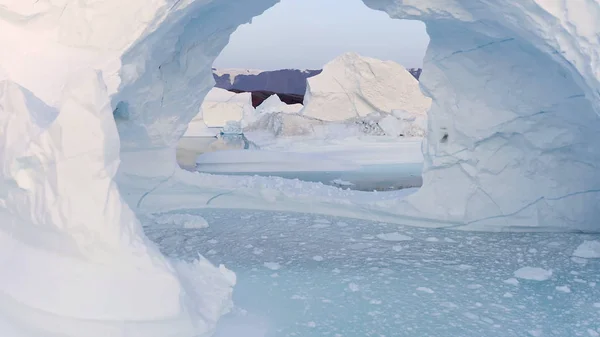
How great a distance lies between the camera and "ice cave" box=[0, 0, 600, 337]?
247 cm

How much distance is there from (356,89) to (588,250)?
496 inches

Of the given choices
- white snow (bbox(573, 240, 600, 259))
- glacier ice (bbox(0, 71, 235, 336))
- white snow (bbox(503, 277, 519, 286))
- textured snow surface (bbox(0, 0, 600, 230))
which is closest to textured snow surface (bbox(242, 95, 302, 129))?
textured snow surface (bbox(0, 0, 600, 230))

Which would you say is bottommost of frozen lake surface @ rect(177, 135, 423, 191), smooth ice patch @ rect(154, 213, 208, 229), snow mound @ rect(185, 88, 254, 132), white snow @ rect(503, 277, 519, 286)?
snow mound @ rect(185, 88, 254, 132)

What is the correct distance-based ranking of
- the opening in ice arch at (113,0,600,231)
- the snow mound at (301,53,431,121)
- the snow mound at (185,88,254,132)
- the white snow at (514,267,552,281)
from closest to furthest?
1. the white snow at (514,267,552,281)
2. the opening in ice arch at (113,0,600,231)
3. the snow mound at (301,53,431,121)
4. the snow mound at (185,88,254,132)

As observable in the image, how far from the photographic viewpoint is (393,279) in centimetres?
375

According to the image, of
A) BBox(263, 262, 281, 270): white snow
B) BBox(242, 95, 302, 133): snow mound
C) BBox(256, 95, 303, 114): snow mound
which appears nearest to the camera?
BBox(263, 262, 281, 270): white snow

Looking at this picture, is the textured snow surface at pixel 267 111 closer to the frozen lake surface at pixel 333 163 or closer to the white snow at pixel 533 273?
the frozen lake surface at pixel 333 163

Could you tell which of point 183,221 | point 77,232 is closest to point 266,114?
point 183,221

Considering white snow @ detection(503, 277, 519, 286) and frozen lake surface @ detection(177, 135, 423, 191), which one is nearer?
white snow @ detection(503, 277, 519, 286)

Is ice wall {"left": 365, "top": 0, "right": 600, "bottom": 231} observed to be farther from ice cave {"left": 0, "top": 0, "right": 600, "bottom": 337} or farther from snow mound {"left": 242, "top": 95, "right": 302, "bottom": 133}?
snow mound {"left": 242, "top": 95, "right": 302, "bottom": 133}

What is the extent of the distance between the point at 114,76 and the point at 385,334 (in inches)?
87.2

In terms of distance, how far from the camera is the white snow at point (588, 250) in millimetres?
4340

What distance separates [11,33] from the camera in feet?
11.4

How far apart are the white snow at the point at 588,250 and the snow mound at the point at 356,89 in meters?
12.0
